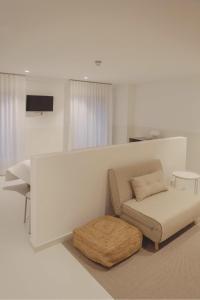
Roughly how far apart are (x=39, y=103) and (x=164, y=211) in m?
4.35

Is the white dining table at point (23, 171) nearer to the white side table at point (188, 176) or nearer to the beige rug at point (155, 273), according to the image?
the beige rug at point (155, 273)

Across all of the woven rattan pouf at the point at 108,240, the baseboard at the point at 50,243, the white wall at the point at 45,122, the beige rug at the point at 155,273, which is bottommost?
the beige rug at the point at 155,273

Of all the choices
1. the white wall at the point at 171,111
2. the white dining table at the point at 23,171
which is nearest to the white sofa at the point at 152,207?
the white dining table at the point at 23,171

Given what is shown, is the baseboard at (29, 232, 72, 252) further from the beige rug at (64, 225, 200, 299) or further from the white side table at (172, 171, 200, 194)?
the white side table at (172, 171, 200, 194)

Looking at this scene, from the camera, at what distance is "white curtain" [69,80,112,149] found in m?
6.40

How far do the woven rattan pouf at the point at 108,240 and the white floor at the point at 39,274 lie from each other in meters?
0.19

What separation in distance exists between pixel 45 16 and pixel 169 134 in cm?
453

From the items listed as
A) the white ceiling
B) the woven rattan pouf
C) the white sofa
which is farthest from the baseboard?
the white ceiling

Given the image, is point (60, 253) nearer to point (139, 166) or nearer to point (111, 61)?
point (139, 166)

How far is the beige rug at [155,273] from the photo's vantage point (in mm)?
2096

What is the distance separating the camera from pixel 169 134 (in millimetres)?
5918

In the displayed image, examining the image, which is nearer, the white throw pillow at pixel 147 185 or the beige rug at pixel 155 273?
the beige rug at pixel 155 273

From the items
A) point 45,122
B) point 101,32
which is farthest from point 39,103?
point 101,32

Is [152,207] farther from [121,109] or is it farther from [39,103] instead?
[121,109]
